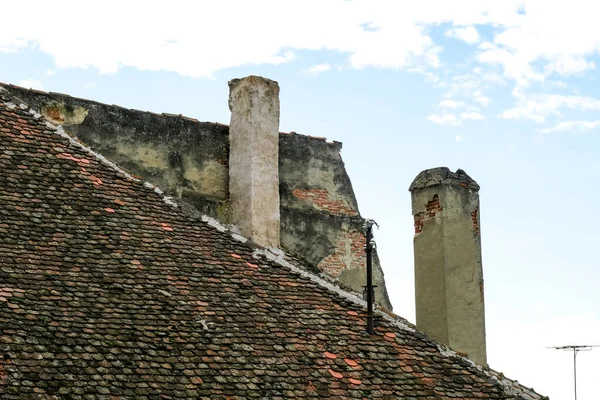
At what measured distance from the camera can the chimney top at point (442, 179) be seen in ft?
49.8

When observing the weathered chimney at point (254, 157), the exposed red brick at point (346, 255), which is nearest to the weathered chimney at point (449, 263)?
the weathered chimney at point (254, 157)

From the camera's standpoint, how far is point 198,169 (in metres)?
17.2

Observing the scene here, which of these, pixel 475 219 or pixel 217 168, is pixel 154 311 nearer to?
pixel 475 219

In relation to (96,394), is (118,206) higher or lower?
higher

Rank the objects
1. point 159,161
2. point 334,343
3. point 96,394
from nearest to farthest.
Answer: point 96,394, point 334,343, point 159,161

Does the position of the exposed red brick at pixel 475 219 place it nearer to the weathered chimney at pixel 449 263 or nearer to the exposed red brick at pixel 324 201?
the weathered chimney at pixel 449 263

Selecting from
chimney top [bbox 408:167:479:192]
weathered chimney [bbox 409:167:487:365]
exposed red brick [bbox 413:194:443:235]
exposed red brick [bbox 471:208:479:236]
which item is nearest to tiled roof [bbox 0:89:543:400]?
weathered chimney [bbox 409:167:487:365]

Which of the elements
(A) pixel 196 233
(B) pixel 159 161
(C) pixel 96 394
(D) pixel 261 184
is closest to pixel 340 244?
(D) pixel 261 184

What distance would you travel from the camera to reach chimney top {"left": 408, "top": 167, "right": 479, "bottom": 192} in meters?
15.2

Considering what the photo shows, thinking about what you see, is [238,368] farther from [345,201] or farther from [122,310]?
[345,201]

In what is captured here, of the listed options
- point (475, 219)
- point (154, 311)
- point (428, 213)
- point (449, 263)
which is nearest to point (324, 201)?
point (428, 213)

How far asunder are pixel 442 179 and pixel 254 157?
3.19 meters

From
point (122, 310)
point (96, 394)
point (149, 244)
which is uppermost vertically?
point (149, 244)

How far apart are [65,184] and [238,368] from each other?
137 inches
